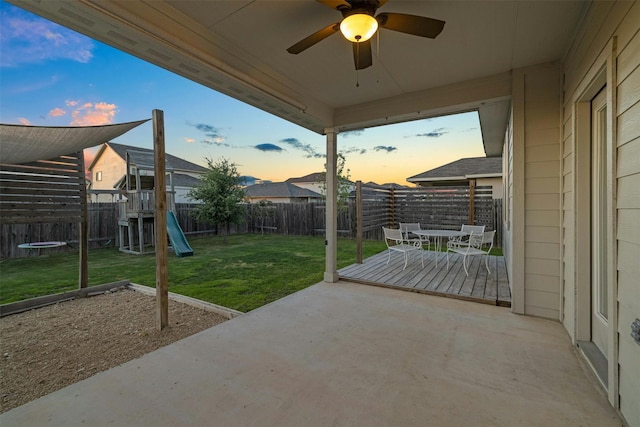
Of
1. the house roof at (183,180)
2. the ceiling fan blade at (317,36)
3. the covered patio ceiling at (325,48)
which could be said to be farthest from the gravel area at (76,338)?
the house roof at (183,180)

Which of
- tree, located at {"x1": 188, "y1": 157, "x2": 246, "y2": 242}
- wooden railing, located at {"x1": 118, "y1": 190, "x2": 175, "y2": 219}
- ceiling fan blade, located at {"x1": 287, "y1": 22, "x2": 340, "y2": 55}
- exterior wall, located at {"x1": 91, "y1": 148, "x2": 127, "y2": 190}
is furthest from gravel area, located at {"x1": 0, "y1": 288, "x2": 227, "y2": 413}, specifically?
exterior wall, located at {"x1": 91, "y1": 148, "x2": 127, "y2": 190}

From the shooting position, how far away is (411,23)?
1.72 metres

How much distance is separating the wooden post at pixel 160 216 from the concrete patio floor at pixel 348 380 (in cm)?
49

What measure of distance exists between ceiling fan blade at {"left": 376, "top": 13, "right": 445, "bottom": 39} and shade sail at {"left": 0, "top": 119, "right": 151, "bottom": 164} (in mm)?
2987

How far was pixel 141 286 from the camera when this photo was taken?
161 inches

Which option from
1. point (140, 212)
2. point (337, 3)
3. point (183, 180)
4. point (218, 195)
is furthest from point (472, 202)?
point (183, 180)

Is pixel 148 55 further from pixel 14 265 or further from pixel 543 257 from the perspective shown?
pixel 14 265

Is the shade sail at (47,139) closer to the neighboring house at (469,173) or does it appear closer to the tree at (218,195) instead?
the tree at (218,195)

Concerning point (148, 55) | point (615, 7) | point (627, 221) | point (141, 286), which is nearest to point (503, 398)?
point (627, 221)

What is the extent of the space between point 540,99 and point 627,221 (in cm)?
196

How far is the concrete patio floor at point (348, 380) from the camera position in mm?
1497

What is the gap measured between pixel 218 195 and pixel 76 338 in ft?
23.9

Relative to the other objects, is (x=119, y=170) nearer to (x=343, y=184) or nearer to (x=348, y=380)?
(x=343, y=184)

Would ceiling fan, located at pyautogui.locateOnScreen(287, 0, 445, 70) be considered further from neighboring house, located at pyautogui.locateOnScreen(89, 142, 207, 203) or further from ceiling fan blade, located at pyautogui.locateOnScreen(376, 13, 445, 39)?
neighboring house, located at pyautogui.locateOnScreen(89, 142, 207, 203)
